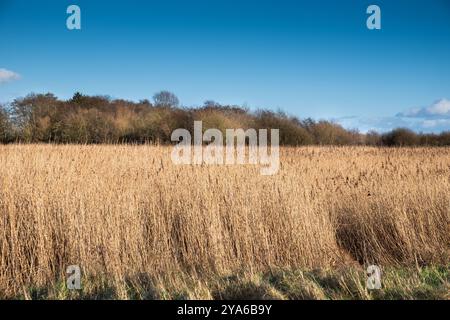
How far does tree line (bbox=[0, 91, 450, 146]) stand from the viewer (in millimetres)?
25172

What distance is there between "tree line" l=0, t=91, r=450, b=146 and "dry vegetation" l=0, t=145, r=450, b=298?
58.2 feet

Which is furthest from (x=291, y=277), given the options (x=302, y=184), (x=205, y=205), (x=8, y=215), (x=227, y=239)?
(x=8, y=215)

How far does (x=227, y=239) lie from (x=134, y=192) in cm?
157

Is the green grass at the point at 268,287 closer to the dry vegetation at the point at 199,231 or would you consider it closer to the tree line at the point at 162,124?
the dry vegetation at the point at 199,231

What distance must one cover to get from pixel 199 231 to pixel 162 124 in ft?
Result: 71.1

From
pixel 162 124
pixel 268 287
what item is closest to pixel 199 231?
pixel 268 287

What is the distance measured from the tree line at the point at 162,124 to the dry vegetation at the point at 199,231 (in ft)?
58.2

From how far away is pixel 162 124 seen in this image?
88.4 feet

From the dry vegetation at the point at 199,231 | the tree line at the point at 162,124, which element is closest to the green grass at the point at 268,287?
the dry vegetation at the point at 199,231

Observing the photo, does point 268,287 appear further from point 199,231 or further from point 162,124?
point 162,124

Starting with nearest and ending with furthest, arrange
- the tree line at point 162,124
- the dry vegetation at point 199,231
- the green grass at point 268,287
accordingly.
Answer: the green grass at point 268,287 → the dry vegetation at point 199,231 → the tree line at point 162,124

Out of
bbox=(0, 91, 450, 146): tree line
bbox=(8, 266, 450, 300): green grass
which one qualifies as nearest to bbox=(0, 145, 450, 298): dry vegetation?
bbox=(8, 266, 450, 300): green grass

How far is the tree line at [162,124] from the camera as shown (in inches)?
991

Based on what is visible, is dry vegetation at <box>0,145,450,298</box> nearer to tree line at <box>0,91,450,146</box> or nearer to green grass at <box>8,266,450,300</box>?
green grass at <box>8,266,450,300</box>
